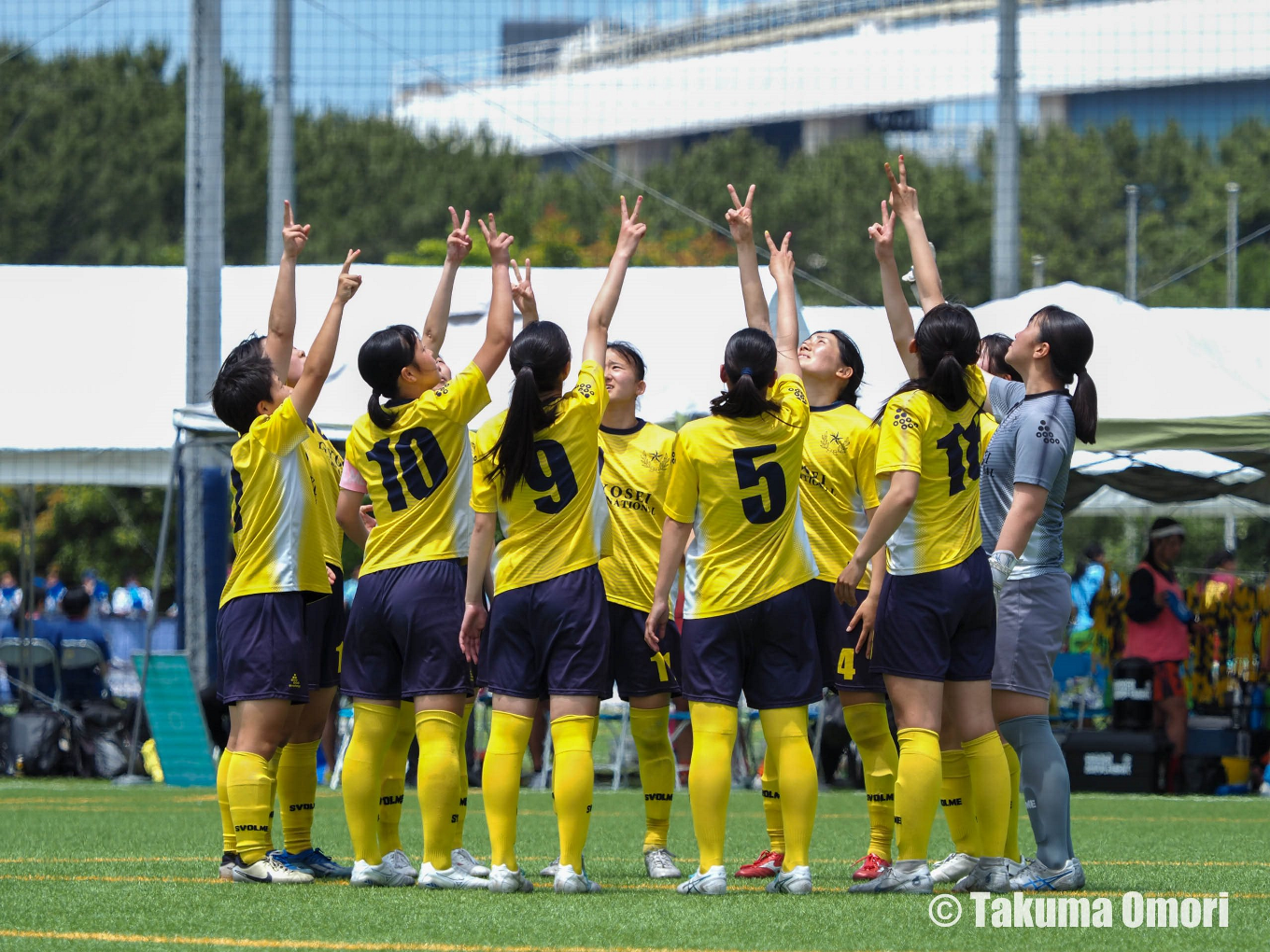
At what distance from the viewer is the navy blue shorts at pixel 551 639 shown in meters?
6.01

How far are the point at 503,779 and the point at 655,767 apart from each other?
42.0 inches

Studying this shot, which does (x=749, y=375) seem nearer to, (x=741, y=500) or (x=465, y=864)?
A: (x=741, y=500)

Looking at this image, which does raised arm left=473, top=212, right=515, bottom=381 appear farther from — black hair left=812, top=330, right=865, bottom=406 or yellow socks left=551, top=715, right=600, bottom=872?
black hair left=812, top=330, right=865, bottom=406

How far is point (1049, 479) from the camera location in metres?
5.83

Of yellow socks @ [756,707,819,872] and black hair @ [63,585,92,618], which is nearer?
yellow socks @ [756,707,819,872]

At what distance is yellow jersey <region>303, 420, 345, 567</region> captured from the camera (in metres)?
6.50

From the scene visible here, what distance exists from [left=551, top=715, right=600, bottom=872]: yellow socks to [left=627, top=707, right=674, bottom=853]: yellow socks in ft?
2.55

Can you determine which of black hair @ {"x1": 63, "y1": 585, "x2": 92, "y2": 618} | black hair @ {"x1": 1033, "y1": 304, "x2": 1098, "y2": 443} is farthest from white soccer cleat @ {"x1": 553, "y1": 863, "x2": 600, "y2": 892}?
black hair @ {"x1": 63, "y1": 585, "x2": 92, "y2": 618}

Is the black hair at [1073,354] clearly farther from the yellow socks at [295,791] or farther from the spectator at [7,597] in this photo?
the spectator at [7,597]

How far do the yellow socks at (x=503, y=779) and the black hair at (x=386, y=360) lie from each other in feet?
3.64

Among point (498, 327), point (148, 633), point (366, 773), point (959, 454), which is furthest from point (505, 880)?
point (148, 633)

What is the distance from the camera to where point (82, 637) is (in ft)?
48.5

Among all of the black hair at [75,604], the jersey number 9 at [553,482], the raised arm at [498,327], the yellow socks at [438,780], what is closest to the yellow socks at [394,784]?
the yellow socks at [438,780]

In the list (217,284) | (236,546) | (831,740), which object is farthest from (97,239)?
(236,546)
